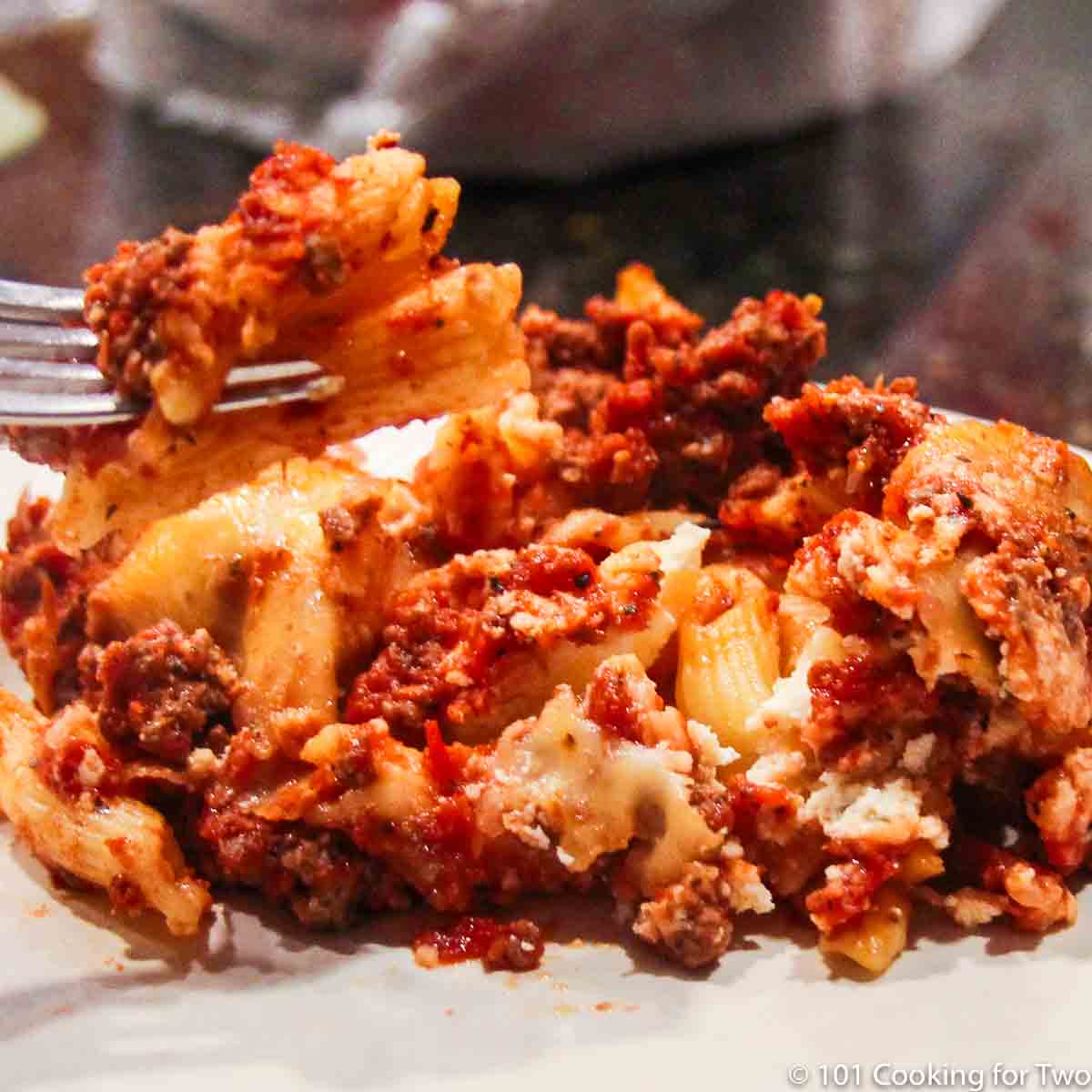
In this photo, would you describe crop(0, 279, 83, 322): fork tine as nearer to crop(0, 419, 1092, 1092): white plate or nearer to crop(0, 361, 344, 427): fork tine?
crop(0, 361, 344, 427): fork tine

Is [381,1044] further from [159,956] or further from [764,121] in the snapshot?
[764,121]

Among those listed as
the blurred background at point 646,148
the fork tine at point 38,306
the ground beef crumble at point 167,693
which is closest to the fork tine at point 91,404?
the fork tine at point 38,306

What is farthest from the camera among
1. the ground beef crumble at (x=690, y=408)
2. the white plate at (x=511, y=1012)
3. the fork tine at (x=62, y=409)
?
the ground beef crumble at (x=690, y=408)

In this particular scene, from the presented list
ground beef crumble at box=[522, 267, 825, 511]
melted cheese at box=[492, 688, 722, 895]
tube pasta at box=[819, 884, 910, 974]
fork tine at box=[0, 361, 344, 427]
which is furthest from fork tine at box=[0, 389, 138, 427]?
tube pasta at box=[819, 884, 910, 974]

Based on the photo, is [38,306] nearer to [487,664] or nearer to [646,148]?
[487,664]

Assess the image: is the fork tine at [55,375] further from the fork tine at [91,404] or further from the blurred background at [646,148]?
the blurred background at [646,148]

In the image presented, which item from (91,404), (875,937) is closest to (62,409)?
(91,404)
